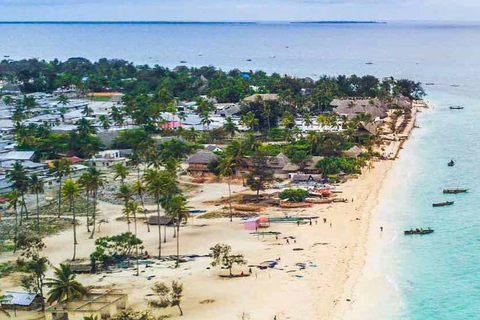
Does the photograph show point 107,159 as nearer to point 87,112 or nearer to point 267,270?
point 87,112

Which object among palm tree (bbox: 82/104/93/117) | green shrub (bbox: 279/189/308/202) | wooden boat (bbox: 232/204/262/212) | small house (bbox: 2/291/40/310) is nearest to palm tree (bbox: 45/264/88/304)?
small house (bbox: 2/291/40/310)

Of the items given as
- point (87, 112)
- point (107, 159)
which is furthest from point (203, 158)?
point (87, 112)

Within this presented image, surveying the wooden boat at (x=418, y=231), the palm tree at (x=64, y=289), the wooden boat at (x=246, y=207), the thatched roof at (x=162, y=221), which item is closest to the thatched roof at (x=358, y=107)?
the wooden boat at (x=246, y=207)

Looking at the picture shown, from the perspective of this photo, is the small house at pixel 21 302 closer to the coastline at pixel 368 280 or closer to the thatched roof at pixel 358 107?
the coastline at pixel 368 280

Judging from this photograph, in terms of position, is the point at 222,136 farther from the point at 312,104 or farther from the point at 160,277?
the point at 160,277

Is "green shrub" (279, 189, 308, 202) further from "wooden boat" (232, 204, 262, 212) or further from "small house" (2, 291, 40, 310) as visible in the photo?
"small house" (2, 291, 40, 310)

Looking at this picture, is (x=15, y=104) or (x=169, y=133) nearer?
(x=169, y=133)

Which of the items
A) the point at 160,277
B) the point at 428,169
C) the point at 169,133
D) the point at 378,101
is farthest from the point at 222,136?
the point at 160,277
